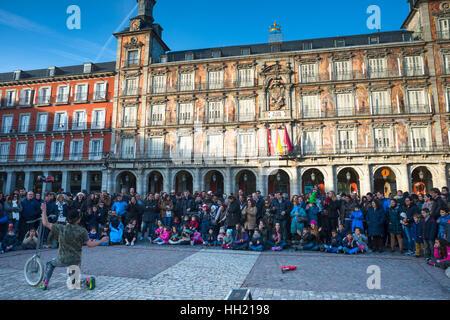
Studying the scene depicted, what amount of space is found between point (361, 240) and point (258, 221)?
148 inches

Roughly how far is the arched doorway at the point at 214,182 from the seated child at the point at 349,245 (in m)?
18.1

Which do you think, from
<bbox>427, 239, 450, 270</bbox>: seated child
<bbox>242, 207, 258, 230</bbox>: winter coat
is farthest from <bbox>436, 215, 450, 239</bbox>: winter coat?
<bbox>242, 207, 258, 230</bbox>: winter coat

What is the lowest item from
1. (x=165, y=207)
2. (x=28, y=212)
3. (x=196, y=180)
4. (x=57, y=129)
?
(x=28, y=212)

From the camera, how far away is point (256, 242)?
376 inches

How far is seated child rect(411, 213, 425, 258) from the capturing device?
810cm

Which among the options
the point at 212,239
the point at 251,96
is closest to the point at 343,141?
the point at 251,96

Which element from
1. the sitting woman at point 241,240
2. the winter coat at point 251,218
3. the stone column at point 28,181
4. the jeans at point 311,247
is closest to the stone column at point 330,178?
the jeans at point 311,247

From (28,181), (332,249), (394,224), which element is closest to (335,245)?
(332,249)

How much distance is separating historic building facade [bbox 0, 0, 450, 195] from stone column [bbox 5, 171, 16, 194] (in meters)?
7.31

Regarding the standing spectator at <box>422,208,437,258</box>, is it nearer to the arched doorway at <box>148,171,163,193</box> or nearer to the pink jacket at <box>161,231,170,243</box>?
the pink jacket at <box>161,231,170,243</box>

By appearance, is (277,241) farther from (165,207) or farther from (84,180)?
(84,180)

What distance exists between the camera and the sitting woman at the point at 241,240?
969 cm

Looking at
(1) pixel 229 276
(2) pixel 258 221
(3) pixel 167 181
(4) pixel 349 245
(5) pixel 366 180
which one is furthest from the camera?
(3) pixel 167 181

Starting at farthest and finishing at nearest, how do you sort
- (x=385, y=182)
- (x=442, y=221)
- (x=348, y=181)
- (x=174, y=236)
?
1. (x=348, y=181)
2. (x=385, y=182)
3. (x=174, y=236)
4. (x=442, y=221)
